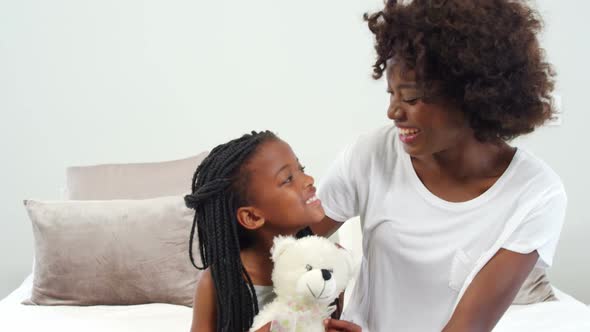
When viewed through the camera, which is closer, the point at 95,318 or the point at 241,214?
the point at 241,214

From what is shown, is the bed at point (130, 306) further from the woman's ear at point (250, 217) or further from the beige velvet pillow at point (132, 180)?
the woman's ear at point (250, 217)

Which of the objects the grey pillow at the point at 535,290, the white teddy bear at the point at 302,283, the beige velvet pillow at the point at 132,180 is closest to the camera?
the white teddy bear at the point at 302,283

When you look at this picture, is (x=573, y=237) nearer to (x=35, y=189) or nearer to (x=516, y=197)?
(x=516, y=197)

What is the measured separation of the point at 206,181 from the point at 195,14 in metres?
1.66

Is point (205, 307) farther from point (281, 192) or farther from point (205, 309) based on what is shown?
point (281, 192)

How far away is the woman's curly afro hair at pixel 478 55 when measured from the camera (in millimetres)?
1043

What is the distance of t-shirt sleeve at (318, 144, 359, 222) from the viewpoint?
1.25 metres

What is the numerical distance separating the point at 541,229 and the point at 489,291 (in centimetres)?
14

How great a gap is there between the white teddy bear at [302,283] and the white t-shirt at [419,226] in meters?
0.22

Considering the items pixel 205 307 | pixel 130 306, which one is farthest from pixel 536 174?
pixel 130 306

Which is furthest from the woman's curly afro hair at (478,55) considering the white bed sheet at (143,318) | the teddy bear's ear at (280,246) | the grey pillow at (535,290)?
the grey pillow at (535,290)

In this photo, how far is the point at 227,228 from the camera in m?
1.07

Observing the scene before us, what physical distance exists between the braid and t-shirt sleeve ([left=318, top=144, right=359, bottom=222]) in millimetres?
218

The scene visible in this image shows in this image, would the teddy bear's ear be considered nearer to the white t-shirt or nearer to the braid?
the braid
